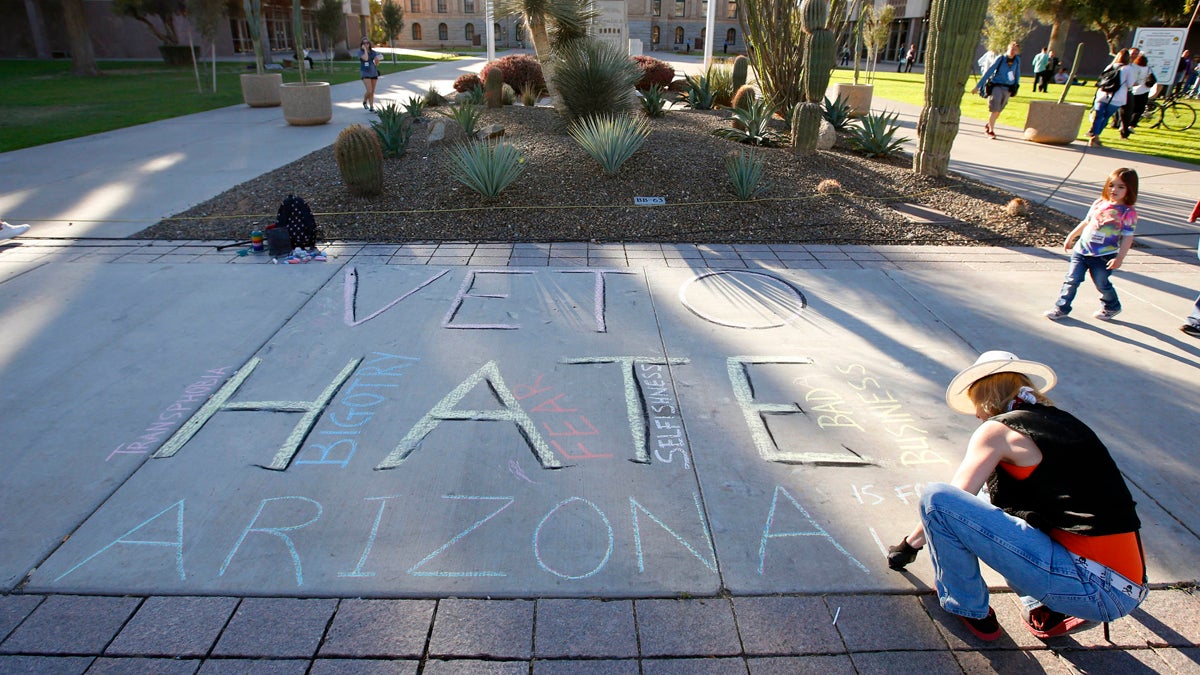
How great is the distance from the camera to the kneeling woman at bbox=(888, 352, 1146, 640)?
2.32 meters

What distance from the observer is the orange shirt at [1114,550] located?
2354mm

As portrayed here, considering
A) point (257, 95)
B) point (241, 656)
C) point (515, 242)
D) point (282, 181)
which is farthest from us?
point (257, 95)

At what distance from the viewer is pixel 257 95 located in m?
17.3

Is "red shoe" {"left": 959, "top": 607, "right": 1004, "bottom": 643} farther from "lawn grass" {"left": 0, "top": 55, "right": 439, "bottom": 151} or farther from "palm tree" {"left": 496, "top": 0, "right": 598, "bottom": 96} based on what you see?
"lawn grass" {"left": 0, "top": 55, "right": 439, "bottom": 151}

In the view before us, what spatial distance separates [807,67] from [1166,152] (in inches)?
299

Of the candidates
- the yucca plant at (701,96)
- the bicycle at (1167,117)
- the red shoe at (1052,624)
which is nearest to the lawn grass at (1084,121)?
the bicycle at (1167,117)

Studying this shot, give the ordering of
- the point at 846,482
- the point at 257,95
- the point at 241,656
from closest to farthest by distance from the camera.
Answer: the point at 241,656, the point at 846,482, the point at 257,95

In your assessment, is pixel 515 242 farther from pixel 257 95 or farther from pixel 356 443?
pixel 257 95

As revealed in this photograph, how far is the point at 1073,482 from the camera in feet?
7.61

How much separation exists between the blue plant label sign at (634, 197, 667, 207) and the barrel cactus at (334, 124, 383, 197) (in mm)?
3094

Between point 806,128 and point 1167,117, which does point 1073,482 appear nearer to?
point 806,128

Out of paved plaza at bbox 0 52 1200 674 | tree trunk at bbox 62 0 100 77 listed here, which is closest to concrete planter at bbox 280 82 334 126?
paved plaza at bbox 0 52 1200 674

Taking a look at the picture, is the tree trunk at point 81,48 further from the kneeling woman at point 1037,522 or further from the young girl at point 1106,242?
the kneeling woman at point 1037,522

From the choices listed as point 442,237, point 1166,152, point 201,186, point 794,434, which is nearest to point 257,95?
point 201,186
